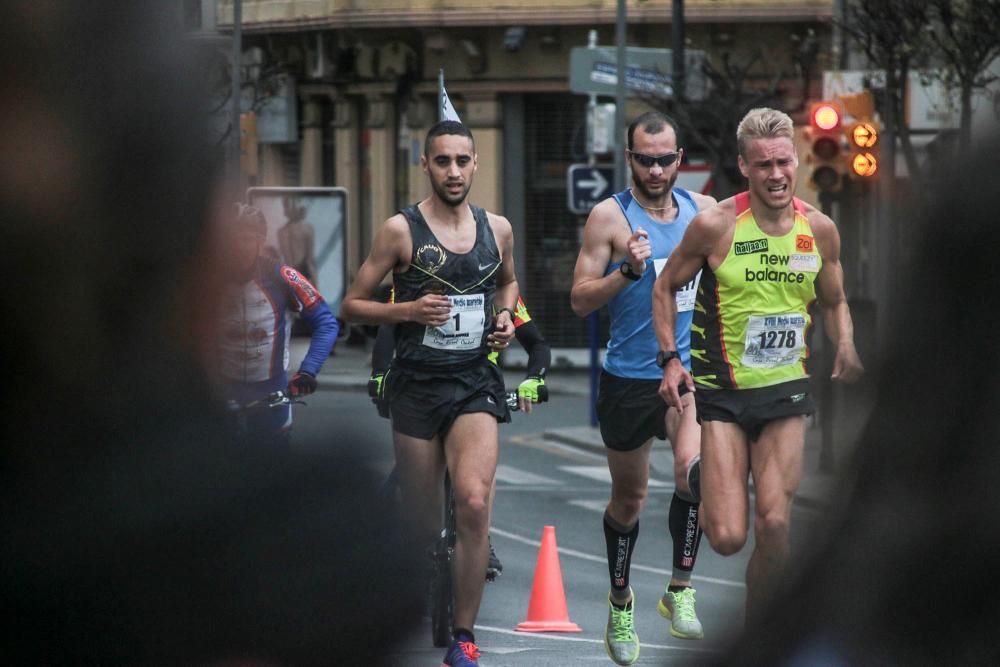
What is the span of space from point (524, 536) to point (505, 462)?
4.54 m

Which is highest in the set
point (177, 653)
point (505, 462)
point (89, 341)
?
point (89, 341)

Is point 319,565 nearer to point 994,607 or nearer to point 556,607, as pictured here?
point 994,607

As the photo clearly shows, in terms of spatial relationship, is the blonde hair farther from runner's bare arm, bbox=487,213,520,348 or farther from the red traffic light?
the red traffic light

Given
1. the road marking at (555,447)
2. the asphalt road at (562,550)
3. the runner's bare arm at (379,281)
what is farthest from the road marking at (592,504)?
the runner's bare arm at (379,281)

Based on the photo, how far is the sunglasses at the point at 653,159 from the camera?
20.0 feet

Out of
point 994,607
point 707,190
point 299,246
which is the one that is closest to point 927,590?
point 994,607

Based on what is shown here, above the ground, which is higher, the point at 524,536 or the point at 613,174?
the point at 613,174

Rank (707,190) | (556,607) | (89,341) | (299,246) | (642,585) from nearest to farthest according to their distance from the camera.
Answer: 1. (89,341)
2. (299,246)
3. (556,607)
4. (642,585)
5. (707,190)

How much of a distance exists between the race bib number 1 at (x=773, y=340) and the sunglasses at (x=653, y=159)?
2.88 feet

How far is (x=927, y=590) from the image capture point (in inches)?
29.6

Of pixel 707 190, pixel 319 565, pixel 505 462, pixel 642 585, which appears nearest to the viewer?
pixel 319 565

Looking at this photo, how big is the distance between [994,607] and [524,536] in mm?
10855

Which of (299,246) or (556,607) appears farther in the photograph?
(556,607)

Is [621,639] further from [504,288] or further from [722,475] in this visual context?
[504,288]
